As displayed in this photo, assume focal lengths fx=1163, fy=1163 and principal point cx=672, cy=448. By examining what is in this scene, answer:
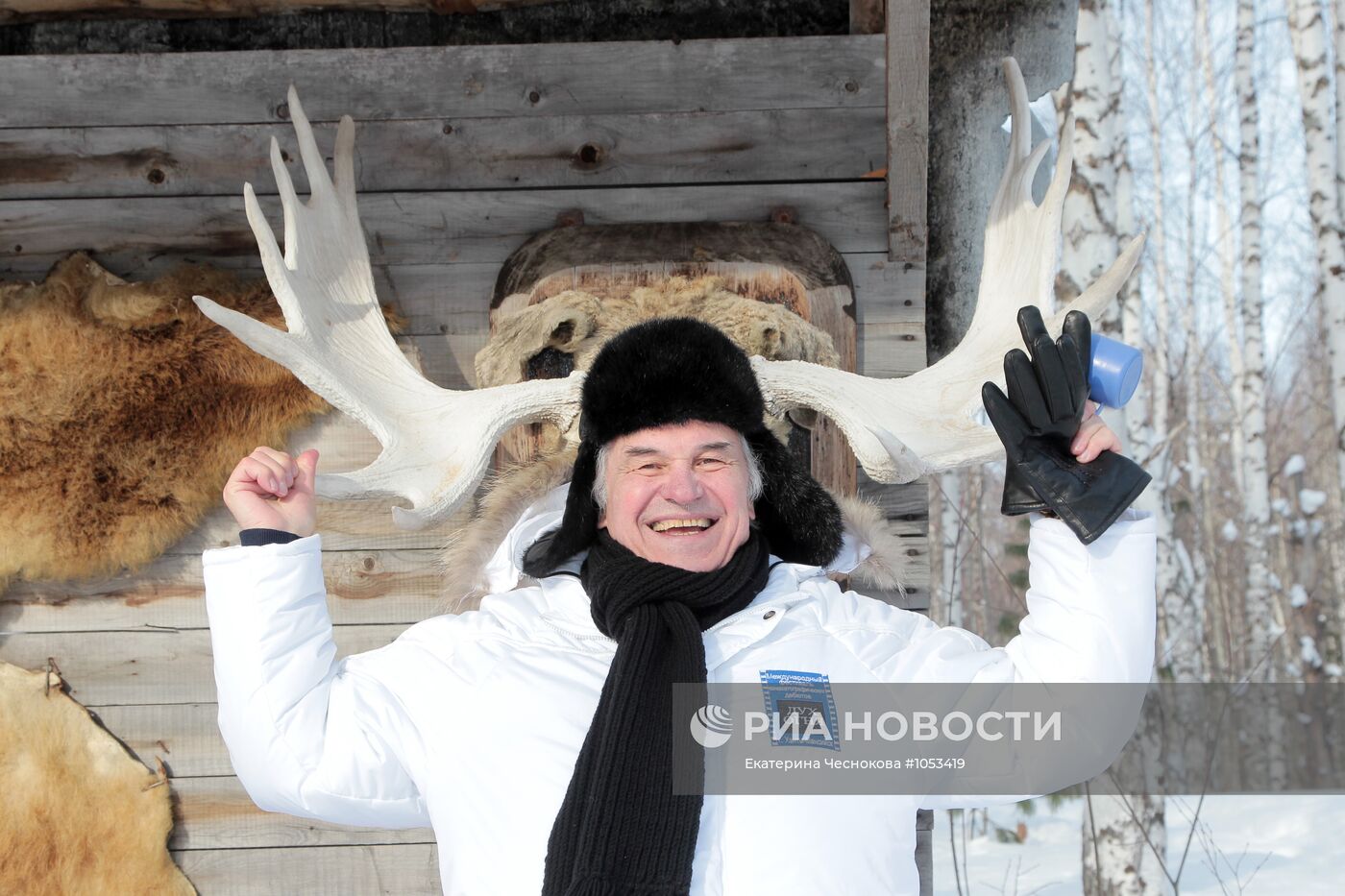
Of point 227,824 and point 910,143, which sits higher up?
point 910,143

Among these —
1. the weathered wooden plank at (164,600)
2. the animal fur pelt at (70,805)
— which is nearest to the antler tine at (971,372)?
the weathered wooden plank at (164,600)

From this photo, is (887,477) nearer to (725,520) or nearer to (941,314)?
(725,520)

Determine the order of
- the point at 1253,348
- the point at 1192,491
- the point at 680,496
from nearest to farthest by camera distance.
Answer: the point at 680,496 → the point at 1253,348 → the point at 1192,491

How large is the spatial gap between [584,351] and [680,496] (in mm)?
790

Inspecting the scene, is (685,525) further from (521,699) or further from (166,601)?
(166,601)

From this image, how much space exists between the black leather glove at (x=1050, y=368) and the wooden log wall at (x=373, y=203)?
4.25 feet

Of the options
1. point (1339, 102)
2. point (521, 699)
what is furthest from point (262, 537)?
point (1339, 102)

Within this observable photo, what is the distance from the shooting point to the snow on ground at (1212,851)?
236 inches

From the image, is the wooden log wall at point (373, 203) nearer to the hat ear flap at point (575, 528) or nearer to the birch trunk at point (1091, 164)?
the hat ear flap at point (575, 528)

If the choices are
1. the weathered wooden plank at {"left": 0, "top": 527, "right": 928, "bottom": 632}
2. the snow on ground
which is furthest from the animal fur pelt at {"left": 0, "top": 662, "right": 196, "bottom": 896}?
the snow on ground

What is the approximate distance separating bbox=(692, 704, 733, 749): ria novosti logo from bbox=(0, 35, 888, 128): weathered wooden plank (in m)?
1.89

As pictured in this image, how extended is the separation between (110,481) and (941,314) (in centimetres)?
239

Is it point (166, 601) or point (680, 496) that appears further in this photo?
point (166, 601)

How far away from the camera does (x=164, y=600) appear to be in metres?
3.29
